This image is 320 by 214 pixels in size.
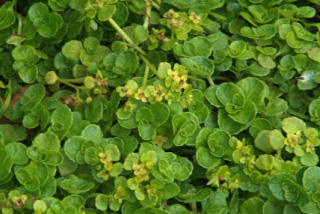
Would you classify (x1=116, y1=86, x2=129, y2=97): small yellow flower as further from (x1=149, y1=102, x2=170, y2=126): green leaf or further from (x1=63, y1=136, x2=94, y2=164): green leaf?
(x1=63, y1=136, x2=94, y2=164): green leaf

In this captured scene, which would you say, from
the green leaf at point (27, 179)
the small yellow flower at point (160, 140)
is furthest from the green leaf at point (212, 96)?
the green leaf at point (27, 179)

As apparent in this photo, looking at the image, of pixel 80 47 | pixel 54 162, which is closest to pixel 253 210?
pixel 54 162

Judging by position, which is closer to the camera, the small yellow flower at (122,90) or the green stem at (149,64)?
the small yellow flower at (122,90)

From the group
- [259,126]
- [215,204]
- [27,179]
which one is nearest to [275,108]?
[259,126]

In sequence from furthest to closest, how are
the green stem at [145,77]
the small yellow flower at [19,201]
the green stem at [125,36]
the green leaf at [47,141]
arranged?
the green stem at [125,36], the green stem at [145,77], the green leaf at [47,141], the small yellow flower at [19,201]

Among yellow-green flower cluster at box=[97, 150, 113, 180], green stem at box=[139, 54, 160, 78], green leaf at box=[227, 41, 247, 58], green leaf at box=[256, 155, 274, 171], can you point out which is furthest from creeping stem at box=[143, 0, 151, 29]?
green leaf at box=[256, 155, 274, 171]

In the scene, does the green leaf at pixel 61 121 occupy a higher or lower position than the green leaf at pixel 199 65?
lower

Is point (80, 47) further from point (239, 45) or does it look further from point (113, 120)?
point (239, 45)

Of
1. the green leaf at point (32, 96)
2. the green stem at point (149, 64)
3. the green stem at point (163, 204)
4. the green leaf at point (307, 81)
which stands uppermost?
the green stem at point (149, 64)

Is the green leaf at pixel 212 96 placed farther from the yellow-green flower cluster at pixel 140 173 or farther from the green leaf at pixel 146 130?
the yellow-green flower cluster at pixel 140 173
